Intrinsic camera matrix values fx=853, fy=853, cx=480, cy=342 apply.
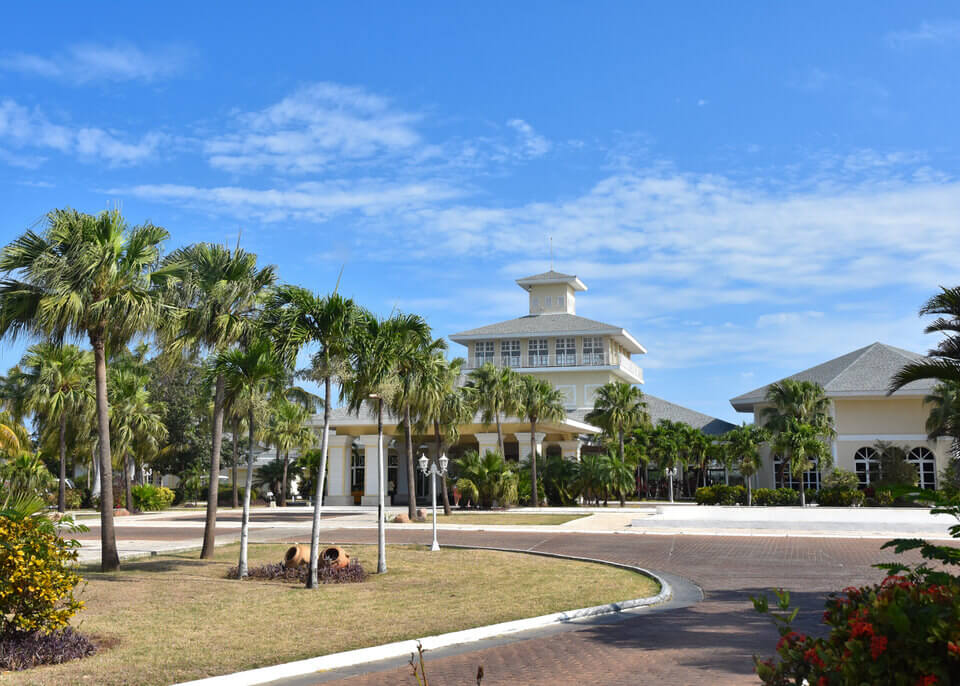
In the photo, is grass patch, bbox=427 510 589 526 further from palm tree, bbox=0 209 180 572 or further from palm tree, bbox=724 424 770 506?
palm tree, bbox=0 209 180 572

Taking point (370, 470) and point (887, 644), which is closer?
point (887, 644)

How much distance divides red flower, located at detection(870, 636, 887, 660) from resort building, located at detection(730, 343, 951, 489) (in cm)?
5214

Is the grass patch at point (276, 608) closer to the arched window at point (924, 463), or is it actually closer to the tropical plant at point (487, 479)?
the tropical plant at point (487, 479)

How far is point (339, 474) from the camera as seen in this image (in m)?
55.6

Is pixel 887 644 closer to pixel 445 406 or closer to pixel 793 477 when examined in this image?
pixel 445 406

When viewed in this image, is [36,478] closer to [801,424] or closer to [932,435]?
[801,424]

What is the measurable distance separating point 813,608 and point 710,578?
4.12 metres

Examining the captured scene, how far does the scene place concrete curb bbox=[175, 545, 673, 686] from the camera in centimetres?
879

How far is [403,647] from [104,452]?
9.57 m

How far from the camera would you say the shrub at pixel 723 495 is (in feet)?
169

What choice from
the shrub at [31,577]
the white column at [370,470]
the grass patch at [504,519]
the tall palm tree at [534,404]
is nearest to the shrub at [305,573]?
the shrub at [31,577]

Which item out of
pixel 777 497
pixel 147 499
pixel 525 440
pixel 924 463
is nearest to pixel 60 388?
pixel 147 499

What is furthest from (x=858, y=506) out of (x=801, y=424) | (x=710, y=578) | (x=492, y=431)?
(x=710, y=578)

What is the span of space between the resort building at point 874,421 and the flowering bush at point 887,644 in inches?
2033
